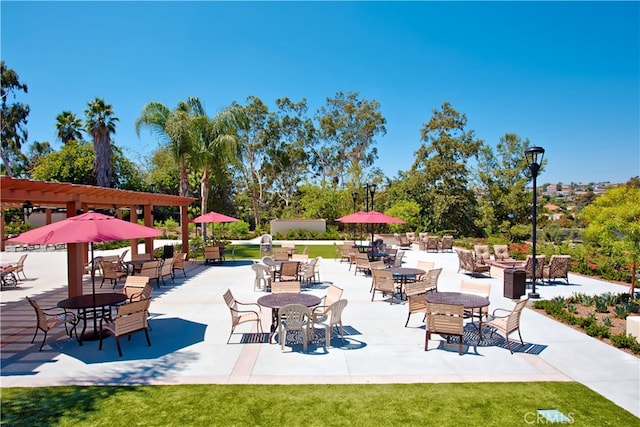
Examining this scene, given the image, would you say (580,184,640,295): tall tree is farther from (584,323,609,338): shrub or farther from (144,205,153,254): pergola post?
(144,205,153,254): pergola post

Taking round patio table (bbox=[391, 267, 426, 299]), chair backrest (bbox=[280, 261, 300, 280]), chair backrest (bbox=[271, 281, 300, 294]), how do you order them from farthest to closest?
chair backrest (bbox=[280, 261, 300, 280]) → round patio table (bbox=[391, 267, 426, 299]) → chair backrest (bbox=[271, 281, 300, 294])

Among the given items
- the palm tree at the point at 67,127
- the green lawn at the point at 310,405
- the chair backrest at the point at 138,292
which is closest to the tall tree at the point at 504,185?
the green lawn at the point at 310,405

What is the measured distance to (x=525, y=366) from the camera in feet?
20.7

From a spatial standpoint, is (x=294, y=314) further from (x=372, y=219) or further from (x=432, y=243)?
(x=432, y=243)

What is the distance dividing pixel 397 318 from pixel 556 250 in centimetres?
1292

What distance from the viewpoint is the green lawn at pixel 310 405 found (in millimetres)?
4594

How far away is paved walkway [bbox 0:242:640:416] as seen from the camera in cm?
584

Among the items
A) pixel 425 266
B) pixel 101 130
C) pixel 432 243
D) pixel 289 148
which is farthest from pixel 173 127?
pixel 289 148

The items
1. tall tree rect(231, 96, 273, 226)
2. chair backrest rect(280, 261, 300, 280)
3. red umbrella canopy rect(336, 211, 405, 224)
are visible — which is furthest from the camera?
tall tree rect(231, 96, 273, 226)

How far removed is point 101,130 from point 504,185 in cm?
3454

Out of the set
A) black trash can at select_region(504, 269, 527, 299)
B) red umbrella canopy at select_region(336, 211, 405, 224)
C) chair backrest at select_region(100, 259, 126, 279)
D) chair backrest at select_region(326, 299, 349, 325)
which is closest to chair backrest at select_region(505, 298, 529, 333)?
chair backrest at select_region(326, 299, 349, 325)

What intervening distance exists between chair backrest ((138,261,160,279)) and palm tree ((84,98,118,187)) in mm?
21505

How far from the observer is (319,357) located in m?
6.74

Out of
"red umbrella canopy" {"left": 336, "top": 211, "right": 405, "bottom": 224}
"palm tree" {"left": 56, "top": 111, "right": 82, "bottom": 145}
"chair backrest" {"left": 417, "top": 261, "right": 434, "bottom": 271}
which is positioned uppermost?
"palm tree" {"left": 56, "top": 111, "right": 82, "bottom": 145}
